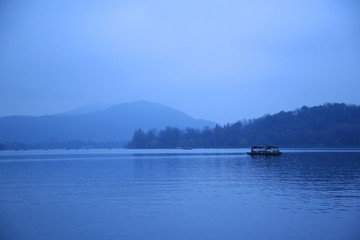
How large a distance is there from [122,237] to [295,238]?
32.2ft

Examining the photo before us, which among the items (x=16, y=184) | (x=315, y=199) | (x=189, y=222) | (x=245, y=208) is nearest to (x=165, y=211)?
(x=189, y=222)

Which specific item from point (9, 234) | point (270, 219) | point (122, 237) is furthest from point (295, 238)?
point (9, 234)

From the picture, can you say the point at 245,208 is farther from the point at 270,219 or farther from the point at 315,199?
the point at 315,199

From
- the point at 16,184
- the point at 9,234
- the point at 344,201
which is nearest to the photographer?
the point at 9,234

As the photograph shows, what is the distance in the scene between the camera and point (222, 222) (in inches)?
982

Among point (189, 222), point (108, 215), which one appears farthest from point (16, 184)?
point (189, 222)

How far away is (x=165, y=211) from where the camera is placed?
94.6 feet

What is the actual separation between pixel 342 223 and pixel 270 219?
4569mm

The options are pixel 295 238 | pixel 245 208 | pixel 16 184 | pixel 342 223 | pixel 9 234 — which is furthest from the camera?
pixel 16 184

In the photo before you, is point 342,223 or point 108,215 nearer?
point 342,223

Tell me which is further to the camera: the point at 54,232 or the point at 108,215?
the point at 108,215

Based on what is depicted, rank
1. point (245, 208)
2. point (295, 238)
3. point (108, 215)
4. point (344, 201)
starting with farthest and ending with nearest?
point (344, 201)
point (245, 208)
point (108, 215)
point (295, 238)

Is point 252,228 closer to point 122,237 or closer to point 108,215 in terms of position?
point 122,237

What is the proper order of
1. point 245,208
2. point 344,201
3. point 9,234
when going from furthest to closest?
point 344,201
point 245,208
point 9,234
